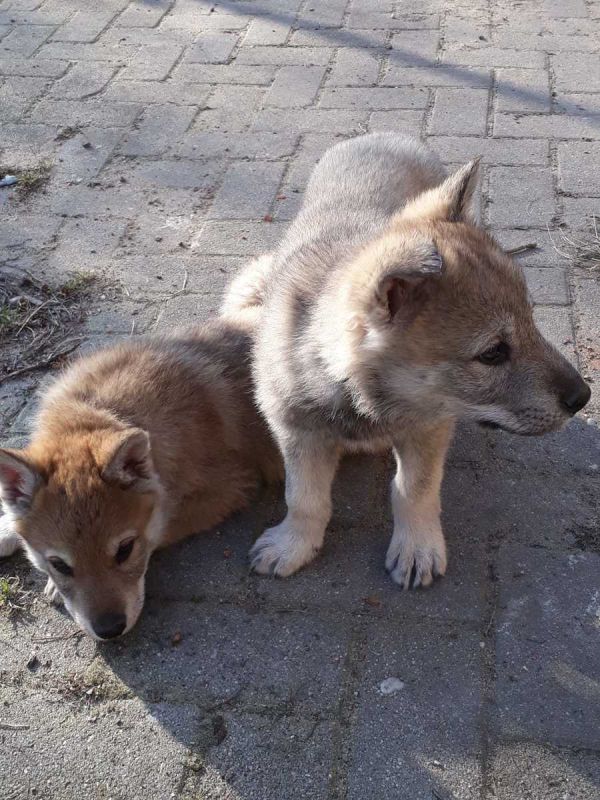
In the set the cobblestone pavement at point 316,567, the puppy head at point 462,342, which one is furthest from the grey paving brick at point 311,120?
the puppy head at point 462,342

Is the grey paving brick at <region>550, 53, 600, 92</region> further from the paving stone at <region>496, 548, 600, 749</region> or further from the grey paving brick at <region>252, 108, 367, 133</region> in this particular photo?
the paving stone at <region>496, 548, 600, 749</region>

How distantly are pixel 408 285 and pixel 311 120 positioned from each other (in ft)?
12.7

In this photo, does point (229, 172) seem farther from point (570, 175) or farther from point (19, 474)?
point (19, 474)

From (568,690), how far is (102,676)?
151 cm

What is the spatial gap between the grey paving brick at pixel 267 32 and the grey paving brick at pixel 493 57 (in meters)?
1.41

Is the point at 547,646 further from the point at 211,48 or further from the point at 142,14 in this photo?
the point at 142,14

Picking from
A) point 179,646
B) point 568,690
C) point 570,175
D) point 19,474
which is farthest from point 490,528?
point 570,175

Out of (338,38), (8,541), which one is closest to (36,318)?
(8,541)

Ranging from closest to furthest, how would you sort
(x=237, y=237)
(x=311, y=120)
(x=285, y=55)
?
(x=237, y=237) < (x=311, y=120) < (x=285, y=55)

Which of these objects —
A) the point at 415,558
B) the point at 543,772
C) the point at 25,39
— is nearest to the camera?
the point at 543,772

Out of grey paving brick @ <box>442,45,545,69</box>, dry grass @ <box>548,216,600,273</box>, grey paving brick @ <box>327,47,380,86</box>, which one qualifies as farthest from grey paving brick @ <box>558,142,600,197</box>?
grey paving brick @ <box>327,47,380,86</box>

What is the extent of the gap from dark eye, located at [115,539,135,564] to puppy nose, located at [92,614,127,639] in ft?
0.65

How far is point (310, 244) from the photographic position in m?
3.45

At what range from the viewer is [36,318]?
14.6 ft
